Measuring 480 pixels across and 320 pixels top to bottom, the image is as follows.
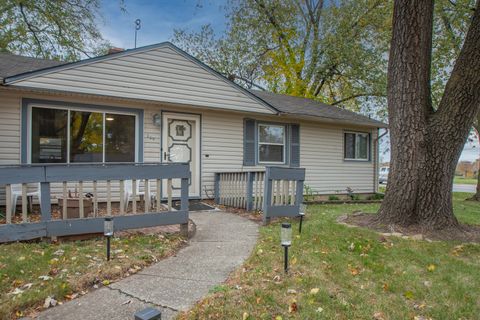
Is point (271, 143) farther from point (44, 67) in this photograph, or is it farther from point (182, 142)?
point (44, 67)

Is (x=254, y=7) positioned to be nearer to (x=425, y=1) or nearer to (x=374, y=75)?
(x=374, y=75)

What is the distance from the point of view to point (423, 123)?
5.34 m

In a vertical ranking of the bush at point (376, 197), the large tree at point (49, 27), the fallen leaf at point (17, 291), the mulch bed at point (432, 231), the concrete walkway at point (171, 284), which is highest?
the large tree at point (49, 27)

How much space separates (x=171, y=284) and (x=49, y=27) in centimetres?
1585

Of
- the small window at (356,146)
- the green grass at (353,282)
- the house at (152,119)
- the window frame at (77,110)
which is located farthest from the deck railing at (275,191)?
the small window at (356,146)

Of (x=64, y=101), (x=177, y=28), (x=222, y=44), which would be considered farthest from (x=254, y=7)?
(x=64, y=101)

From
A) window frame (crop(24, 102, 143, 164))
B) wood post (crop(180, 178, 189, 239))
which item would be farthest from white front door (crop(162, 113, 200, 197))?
wood post (crop(180, 178, 189, 239))

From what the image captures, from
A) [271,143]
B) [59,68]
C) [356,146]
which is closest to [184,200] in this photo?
[59,68]

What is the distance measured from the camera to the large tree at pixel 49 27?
46.0 feet

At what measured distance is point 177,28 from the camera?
Answer: 20.4 meters

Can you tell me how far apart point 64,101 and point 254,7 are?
15.1 meters

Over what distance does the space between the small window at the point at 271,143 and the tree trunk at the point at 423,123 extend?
14.6ft

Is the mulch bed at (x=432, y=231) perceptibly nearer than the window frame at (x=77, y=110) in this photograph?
Yes

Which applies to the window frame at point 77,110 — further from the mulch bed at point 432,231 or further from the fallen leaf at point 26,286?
the mulch bed at point 432,231
